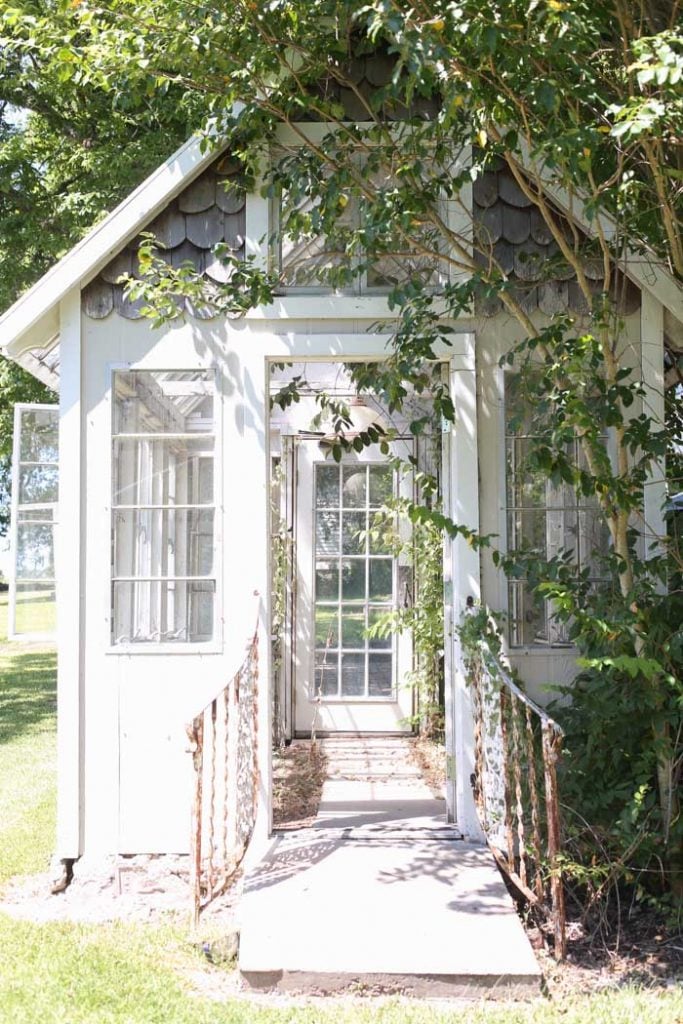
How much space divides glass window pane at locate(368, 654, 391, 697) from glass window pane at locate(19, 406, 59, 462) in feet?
11.0

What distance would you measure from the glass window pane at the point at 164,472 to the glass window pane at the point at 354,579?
10.5ft

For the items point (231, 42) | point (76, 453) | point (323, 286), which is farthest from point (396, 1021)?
point (231, 42)

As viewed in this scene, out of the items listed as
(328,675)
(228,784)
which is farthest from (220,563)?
(328,675)

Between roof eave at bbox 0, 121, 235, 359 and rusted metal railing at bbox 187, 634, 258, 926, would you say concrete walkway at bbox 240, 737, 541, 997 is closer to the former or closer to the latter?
rusted metal railing at bbox 187, 634, 258, 926

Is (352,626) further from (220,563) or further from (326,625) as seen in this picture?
(220,563)

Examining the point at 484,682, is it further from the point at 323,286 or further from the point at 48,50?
the point at 48,50

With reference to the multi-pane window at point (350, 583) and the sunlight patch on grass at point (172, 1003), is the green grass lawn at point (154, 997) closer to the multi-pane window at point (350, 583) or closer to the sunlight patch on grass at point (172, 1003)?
the sunlight patch on grass at point (172, 1003)

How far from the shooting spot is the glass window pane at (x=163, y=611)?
519 cm

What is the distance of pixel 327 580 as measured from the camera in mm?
8281

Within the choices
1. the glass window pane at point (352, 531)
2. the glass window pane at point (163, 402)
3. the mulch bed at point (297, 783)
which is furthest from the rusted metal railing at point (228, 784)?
the glass window pane at point (352, 531)

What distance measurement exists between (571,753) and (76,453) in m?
3.00

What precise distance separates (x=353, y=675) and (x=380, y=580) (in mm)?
853

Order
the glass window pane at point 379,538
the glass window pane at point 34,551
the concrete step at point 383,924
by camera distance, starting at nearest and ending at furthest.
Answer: the concrete step at point 383,924
the glass window pane at point 34,551
the glass window pane at point 379,538

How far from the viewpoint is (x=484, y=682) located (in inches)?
188
